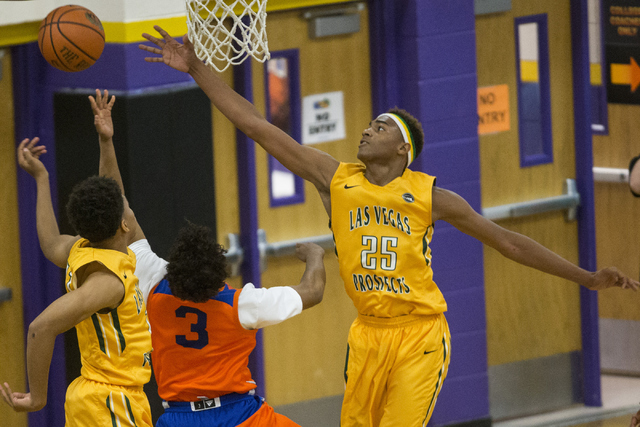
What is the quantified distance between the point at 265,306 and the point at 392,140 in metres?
1.09

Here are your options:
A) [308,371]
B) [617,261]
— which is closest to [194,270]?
[308,371]

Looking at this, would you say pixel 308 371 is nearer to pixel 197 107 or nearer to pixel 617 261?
pixel 197 107

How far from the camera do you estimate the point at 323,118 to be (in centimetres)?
710

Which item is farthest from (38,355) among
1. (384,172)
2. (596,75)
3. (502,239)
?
(596,75)

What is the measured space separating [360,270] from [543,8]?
356 centimetres

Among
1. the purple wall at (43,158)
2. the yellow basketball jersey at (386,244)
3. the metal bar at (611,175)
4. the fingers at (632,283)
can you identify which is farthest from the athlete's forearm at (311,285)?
the metal bar at (611,175)

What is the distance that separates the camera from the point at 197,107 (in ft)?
20.7

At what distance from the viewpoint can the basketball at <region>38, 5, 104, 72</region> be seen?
5254 mm

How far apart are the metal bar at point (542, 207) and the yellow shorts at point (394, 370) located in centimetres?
254

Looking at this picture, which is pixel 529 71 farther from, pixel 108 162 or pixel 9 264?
pixel 9 264

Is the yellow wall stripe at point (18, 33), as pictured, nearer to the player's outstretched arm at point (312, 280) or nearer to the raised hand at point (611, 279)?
the player's outstretched arm at point (312, 280)

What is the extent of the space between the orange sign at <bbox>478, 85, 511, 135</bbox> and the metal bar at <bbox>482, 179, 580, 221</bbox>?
56cm

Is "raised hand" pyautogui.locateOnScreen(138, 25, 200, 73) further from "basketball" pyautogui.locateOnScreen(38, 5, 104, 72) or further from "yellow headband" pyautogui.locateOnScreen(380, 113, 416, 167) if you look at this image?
"yellow headband" pyautogui.locateOnScreen(380, 113, 416, 167)

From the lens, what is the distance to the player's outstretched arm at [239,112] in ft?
16.8
